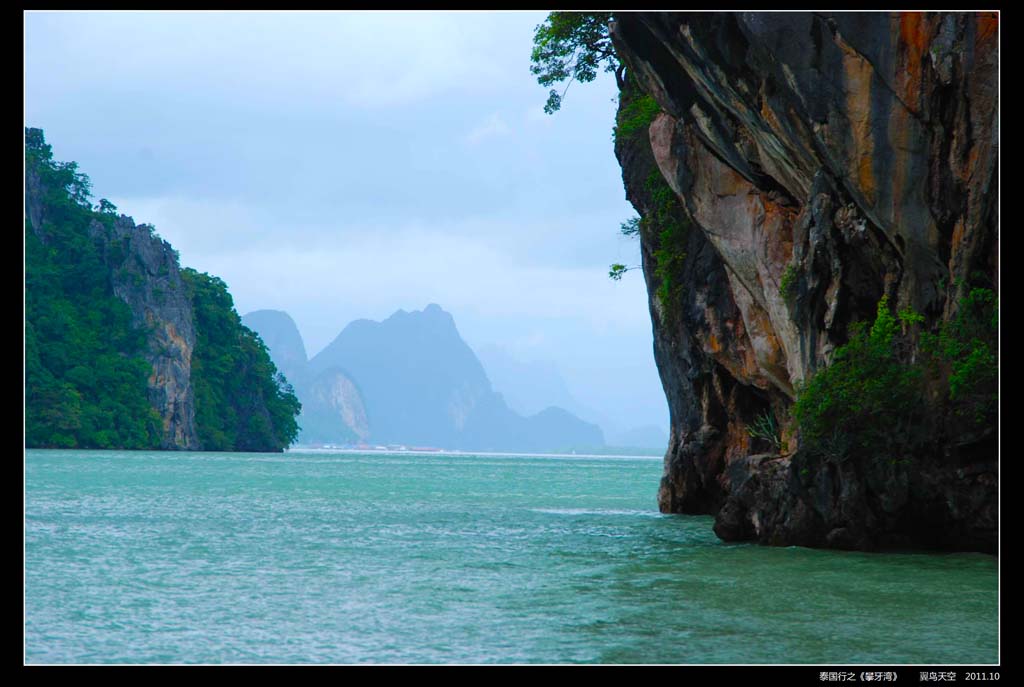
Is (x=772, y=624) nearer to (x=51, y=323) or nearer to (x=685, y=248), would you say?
(x=685, y=248)

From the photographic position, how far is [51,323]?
8462 centimetres

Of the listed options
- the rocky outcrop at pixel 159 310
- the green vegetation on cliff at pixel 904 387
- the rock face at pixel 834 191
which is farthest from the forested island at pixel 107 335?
the green vegetation on cliff at pixel 904 387

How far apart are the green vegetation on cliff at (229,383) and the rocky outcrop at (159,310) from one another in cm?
334

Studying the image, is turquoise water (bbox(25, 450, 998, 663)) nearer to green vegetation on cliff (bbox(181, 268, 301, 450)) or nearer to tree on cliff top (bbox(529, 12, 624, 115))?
tree on cliff top (bbox(529, 12, 624, 115))

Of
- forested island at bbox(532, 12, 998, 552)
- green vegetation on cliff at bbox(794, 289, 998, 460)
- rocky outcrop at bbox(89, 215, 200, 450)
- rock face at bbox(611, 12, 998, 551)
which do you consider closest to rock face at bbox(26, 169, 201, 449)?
rocky outcrop at bbox(89, 215, 200, 450)

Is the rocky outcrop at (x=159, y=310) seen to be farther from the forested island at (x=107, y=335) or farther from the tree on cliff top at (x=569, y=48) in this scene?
the tree on cliff top at (x=569, y=48)

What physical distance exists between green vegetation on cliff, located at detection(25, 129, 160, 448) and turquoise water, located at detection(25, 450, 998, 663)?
191ft

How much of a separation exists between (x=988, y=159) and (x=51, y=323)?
78652mm

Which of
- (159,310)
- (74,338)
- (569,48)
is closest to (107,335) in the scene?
(74,338)

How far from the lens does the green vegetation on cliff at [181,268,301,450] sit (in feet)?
313

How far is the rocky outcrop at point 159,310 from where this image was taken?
87.6 m

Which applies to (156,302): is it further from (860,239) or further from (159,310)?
(860,239)

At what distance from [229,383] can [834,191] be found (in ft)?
278

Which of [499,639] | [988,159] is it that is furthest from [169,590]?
[988,159]
